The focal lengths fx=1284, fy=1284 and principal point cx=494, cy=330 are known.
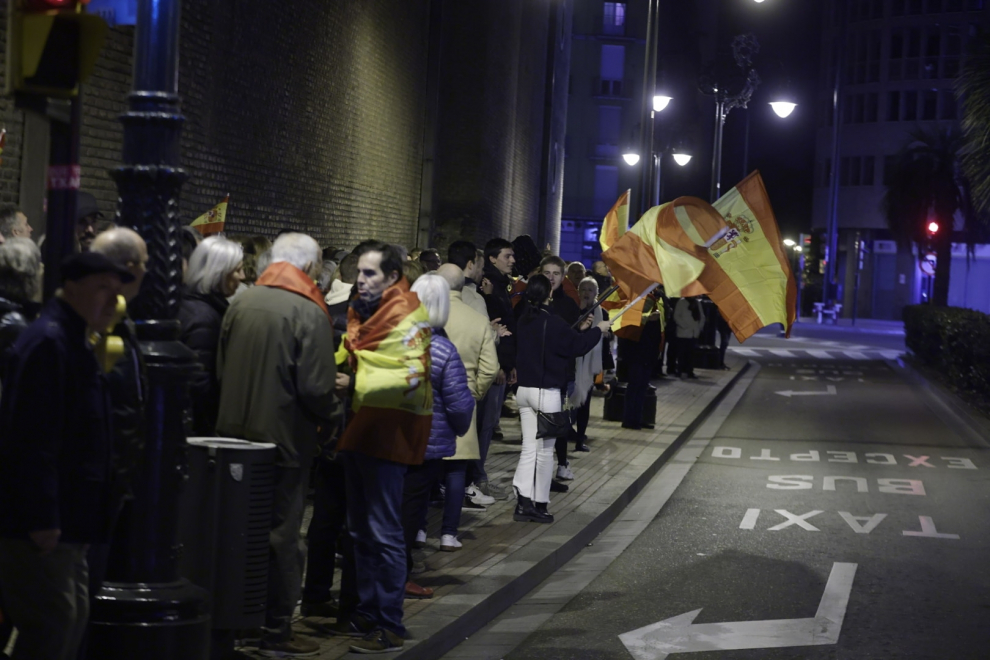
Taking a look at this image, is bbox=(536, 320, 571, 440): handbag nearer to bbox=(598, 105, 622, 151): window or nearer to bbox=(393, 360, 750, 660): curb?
bbox=(393, 360, 750, 660): curb

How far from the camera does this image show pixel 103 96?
36.4 ft

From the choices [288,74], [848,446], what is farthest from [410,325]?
[848,446]

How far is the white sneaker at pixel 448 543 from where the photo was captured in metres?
8.75

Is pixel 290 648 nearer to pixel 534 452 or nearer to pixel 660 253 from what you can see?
pixel 534 452

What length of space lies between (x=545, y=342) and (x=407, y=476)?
3.19 meters

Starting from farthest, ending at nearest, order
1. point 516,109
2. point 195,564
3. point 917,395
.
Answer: point 516,109 < point 917,395 < point 195,564

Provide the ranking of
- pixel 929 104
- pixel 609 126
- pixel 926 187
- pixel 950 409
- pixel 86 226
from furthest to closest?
1. pixel 929 104
2. pixel 609 126
3. pixel 926 187
4. pixel 950 409
5. pixel 86 226

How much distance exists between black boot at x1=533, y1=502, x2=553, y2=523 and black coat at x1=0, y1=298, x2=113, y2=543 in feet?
19.5

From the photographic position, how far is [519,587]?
822cm

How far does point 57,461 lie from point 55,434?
0.10 meters

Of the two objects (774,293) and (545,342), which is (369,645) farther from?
(774,293)

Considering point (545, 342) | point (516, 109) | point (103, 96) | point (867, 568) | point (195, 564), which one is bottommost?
point (867, 568)

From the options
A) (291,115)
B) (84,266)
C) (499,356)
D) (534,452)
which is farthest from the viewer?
(291,115)

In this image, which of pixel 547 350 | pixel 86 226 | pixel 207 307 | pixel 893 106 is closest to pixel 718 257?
pixel 547 350
